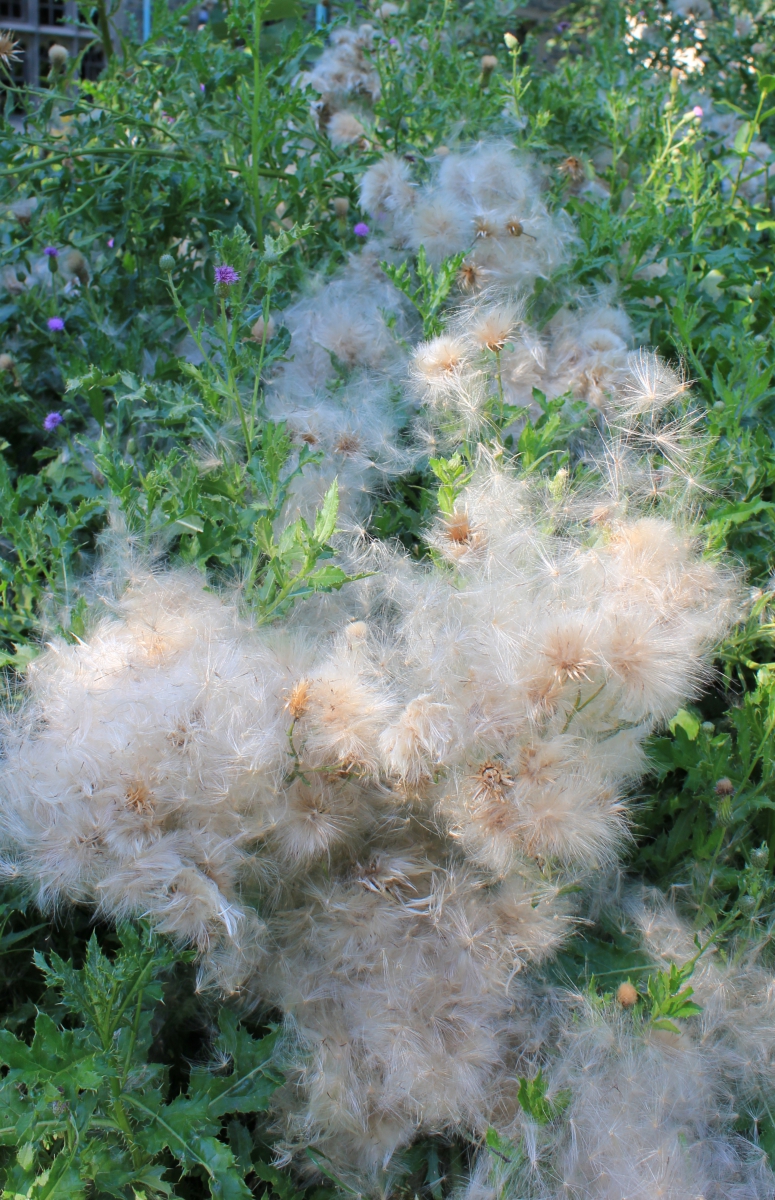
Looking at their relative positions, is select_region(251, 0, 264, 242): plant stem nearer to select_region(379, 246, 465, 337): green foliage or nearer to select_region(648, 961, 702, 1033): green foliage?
select_region(379, 246, 465, 337): green foliage

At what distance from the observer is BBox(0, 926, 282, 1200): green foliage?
1.24 meters

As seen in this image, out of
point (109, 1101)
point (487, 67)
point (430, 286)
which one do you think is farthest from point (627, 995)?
point (487, 67)

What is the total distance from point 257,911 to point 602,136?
9.35ft

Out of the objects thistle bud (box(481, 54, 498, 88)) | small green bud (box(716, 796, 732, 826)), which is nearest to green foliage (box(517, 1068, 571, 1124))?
small green bud (box(716, 796, 732, 826))

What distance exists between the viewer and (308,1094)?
1.45 metres

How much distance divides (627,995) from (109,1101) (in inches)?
32.1

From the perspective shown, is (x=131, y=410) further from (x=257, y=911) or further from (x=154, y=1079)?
(x=154, y=1079)

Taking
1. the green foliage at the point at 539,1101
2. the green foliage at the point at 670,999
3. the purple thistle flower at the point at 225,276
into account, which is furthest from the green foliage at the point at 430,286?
the green foliage at the point at 539,1101

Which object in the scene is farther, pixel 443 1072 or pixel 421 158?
pixel 421 158

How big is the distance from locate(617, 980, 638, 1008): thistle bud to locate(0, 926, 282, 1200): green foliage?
22.4 inches

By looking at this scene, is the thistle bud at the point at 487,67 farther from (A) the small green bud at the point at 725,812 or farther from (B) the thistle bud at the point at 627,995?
(B) the thistle bud at the point at 627,995

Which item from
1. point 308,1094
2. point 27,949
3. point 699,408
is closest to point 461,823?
point 308,1094

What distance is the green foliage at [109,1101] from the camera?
1241 mm

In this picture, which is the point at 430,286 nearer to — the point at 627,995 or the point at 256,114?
the point at 256,114
